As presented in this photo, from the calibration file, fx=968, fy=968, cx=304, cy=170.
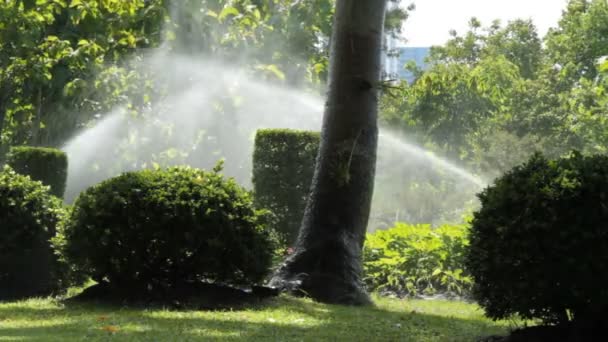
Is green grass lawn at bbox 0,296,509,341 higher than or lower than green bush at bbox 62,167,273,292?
lower

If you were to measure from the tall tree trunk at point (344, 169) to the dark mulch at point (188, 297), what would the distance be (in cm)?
79

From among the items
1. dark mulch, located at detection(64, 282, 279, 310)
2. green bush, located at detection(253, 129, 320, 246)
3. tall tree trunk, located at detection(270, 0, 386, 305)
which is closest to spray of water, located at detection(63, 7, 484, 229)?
green bush, located at detection(253, 129, 320, 246)

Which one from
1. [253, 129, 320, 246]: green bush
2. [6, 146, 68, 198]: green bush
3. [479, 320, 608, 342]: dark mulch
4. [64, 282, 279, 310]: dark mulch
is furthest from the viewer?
[6, 146, 68, 198]: green bush

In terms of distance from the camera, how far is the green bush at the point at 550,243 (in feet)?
22.4

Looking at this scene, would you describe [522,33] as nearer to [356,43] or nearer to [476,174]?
[476,174]

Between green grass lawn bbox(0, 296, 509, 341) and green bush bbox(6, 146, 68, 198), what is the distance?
6.68 meters

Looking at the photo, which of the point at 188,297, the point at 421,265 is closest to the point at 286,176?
the point at 421,265

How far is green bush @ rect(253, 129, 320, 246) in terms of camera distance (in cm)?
1487

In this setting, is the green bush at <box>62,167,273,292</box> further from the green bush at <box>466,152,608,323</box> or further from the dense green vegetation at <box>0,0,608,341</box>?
the green bush at <box>466,152,608,323</box>

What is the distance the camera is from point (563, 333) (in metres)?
7.33

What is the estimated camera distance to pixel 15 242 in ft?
34.7

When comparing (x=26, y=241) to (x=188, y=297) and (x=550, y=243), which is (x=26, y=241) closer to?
(x=188, y=297)

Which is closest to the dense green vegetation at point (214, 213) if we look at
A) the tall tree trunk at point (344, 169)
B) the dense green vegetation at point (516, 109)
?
the tall tree trunk at point (344, 169)

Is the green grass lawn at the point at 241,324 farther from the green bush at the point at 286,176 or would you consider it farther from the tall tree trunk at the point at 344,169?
the green bush at the point at 286,176
